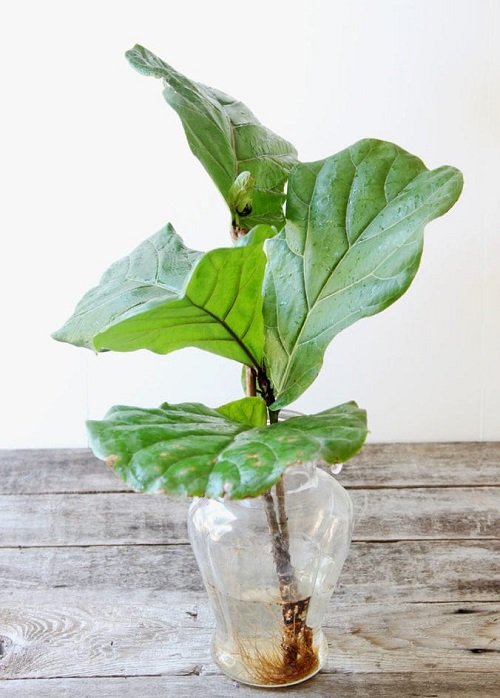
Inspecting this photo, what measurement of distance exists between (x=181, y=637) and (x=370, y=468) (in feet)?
1.67

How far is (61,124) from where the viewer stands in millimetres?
1468

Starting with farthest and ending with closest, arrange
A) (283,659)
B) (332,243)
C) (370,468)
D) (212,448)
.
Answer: (370,468) → (283,659) → (332,243) → (212,448)

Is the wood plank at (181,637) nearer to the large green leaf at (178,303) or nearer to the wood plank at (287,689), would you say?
the wood plank at (287,689)

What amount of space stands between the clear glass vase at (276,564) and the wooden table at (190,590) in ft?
0.14

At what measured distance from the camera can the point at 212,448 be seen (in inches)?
27.1

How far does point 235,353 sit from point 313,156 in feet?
2.38

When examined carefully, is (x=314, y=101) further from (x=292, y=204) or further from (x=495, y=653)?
(x=495, y=653)

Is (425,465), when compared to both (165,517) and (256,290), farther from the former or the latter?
(256,290)

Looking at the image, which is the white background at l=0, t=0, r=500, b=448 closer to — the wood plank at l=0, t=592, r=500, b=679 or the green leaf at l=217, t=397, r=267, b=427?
the wood plank at l=0, t=592, r=500, b=679

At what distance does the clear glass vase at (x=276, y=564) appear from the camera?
2.91ft

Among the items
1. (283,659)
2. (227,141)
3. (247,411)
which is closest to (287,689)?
(283,659)

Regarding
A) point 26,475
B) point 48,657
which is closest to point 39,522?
point 26,475

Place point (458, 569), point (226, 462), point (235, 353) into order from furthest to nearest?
point (458, 569), point (235, 353), point (226, 462)

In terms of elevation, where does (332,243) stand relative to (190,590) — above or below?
above
